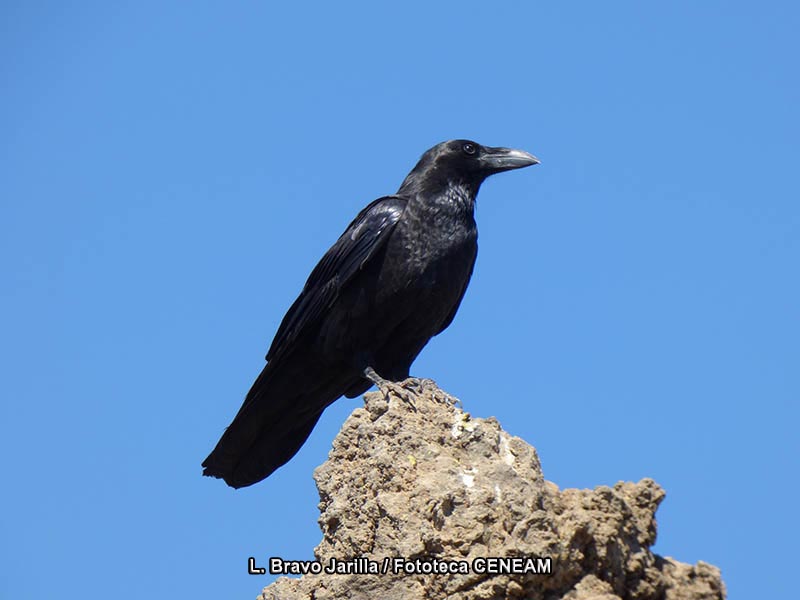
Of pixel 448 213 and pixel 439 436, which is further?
pixel 448 213

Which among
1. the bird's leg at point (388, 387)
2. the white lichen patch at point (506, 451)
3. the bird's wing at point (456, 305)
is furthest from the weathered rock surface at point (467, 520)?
the bird's wing at point (456, 305)

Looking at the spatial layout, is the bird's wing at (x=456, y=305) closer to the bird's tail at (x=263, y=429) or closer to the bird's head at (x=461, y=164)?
the bird's head at (x=461, y=164)

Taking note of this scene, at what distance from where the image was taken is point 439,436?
7.41 m

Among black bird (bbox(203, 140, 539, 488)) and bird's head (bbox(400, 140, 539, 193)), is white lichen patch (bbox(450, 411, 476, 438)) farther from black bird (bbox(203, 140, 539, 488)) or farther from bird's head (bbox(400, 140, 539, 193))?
bird's head (bbox(400, 140, 539, 193))

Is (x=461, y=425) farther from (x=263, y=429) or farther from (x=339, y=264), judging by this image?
(x=263, y=429)

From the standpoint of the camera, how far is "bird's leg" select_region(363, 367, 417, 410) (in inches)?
315

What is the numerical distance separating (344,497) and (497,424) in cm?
95

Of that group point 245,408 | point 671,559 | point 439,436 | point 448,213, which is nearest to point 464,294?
point 448,213

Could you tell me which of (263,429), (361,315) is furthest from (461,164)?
(263,429)

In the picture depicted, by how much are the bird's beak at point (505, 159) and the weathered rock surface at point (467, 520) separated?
360 centimetres

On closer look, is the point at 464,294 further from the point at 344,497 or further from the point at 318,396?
the point at 344,497

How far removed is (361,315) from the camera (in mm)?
10031

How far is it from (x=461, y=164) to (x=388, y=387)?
2.92m

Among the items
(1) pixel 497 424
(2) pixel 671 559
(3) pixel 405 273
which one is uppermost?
(3) pixel 405 273
